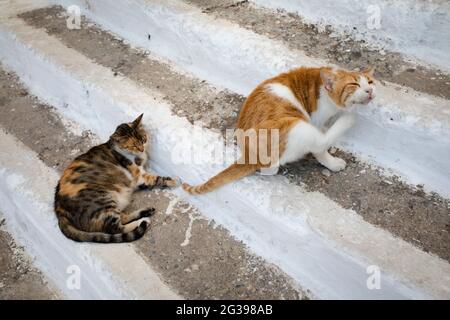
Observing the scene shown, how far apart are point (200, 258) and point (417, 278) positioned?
1.22 meters

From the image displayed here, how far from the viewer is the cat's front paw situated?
103 inches

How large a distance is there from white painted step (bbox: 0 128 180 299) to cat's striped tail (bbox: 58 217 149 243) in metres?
0.04

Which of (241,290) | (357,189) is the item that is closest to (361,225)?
(357,189)

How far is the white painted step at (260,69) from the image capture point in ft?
8.20

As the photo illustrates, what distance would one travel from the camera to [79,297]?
2752 mm

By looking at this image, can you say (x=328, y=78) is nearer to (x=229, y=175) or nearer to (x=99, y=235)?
(x=229, y=175)

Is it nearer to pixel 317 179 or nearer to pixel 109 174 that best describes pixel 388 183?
pixel 317 179

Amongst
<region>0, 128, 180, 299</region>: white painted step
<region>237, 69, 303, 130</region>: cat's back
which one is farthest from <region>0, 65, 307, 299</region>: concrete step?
<region>237, 69, 303, 130</region>: cat's back

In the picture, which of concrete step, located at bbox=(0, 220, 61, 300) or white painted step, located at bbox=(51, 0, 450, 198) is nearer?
white painted step, located at bbox=(51, 0, 450, 198)

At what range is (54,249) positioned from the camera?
2.85 meters

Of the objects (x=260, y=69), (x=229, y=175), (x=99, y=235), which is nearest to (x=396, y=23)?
(x=260, y=69)

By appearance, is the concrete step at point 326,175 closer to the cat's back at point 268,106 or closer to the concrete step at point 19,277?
the cat's back at point 268,106

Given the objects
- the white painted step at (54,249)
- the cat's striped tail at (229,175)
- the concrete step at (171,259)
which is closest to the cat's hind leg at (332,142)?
the cat's striped tail at (229,175)

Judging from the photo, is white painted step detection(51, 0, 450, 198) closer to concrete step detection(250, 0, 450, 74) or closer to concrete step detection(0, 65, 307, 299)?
concrete step detection(250, 0, 450, 74)
